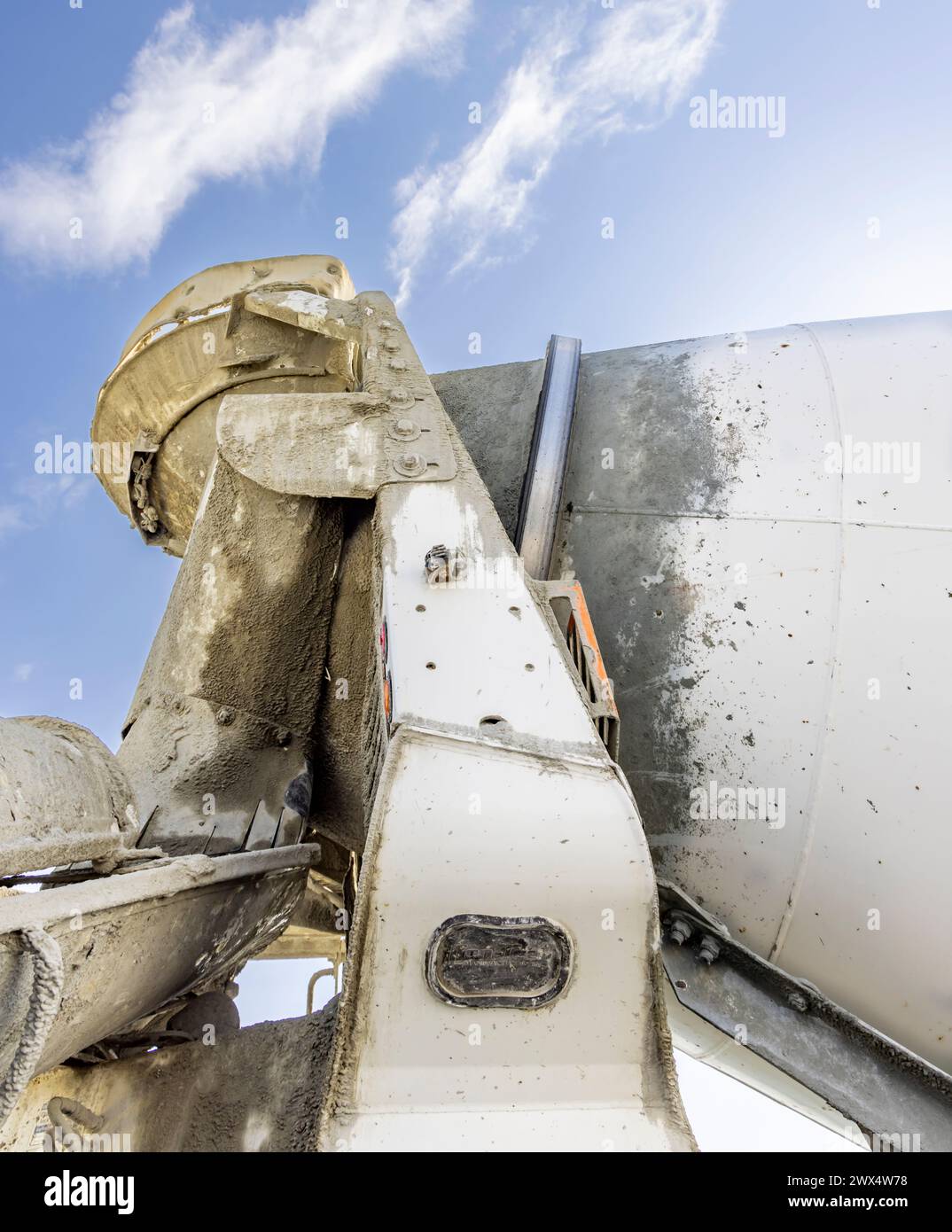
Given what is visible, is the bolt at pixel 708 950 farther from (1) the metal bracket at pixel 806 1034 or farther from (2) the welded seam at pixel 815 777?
(2) the welded seam at pixel 815 777

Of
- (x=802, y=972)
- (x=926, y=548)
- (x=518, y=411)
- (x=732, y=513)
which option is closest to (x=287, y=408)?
(x=518, y=411)

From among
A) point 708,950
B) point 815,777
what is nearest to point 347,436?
point 815,777

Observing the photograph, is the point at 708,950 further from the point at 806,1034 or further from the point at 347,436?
the point at 347,436

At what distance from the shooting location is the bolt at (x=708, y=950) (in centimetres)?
188

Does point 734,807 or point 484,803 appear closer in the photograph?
point 484,803

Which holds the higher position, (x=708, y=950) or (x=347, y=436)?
(x=347, y=436)

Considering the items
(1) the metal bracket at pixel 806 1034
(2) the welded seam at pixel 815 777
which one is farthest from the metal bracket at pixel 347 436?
(1) the metal bracket at pixel 806 1034

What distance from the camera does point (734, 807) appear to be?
1.93 meters

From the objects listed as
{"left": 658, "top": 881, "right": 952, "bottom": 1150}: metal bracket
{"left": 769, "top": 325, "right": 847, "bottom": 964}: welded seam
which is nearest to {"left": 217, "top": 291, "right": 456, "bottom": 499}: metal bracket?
{"left": 769, "top": 325, "right": 847, "bottom": 964}: welded seam

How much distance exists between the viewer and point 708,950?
188 cm

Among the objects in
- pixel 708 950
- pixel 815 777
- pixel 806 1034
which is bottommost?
pixel 806 1034

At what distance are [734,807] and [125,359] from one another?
8.19ft

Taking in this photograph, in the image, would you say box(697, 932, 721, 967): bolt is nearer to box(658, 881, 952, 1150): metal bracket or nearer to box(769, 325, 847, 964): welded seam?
box(658, 881, 952, 1150): metal bracket
